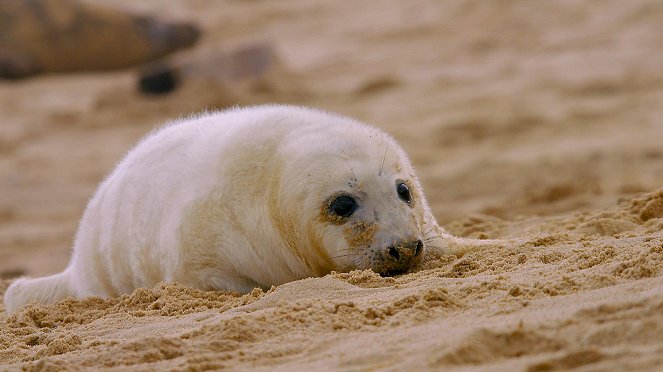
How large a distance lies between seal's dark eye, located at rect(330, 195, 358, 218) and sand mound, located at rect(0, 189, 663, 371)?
0.39 m

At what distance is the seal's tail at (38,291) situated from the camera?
530cm

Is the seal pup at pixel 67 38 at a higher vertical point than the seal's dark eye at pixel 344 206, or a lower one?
higher

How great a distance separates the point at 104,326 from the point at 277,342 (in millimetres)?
967

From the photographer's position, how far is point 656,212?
5309 mm

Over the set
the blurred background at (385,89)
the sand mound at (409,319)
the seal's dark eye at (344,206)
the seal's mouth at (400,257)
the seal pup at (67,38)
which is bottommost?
the sand mound at (409,319)

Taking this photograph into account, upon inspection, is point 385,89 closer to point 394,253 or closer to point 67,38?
point 67,38

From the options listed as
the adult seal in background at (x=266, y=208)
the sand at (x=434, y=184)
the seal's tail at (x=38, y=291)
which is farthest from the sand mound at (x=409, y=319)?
the seal's tail at (x=38, y=291)

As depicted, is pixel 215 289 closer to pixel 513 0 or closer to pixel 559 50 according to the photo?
pixel 559 50

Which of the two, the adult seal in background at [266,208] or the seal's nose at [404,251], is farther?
the adult seal in background at [266,208]

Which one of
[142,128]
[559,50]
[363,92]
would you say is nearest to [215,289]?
[142,128]

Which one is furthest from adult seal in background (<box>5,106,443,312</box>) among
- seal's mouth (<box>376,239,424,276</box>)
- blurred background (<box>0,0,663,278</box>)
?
blurred background (<box>0,0,663,278</box>)

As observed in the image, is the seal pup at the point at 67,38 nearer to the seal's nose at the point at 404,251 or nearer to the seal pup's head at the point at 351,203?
the seal pup's head at the point at 351,203

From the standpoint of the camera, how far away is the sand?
3.04 meters

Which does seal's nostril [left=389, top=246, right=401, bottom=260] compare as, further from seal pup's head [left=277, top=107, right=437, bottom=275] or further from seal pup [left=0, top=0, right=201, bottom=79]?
seal pup [left=0, top=0, right=201, bottom=79]
